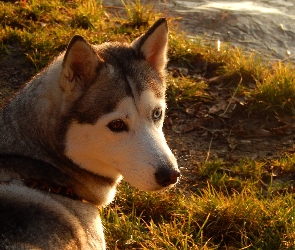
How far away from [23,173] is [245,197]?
1.90m

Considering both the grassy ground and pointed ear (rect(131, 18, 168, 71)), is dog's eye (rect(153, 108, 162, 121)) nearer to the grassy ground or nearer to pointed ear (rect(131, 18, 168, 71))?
pointed ear (rect(131, 18, 168, 71))

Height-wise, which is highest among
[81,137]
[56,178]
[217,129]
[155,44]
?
[155,44]

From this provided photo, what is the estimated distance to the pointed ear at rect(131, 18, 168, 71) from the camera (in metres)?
4.02

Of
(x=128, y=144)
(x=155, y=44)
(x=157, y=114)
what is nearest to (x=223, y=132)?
(x=155, y=44)

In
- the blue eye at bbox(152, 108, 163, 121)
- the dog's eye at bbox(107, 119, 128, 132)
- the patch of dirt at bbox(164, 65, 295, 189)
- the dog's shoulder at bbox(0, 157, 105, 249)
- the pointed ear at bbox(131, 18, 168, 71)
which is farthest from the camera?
the patch of dirt at bbox(164, 65, 295, 189)

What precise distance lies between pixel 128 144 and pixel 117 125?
0.45 ft

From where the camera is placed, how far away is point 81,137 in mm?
3625

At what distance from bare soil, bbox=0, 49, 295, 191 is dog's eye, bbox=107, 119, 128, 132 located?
165 centimetres

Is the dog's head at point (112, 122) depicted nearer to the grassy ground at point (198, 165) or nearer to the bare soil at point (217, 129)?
the grassy ground at point (198, 165)

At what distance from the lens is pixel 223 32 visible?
7969 mm

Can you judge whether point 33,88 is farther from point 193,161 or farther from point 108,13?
point 108,13

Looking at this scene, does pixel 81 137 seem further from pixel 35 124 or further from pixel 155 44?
pixel 155 44

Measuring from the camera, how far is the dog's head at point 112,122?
3.56 m

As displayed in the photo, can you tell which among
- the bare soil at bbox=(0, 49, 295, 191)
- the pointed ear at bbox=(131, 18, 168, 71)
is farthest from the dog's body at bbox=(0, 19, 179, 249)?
the bare soil at bbox=(0, 49, 295, 191)
